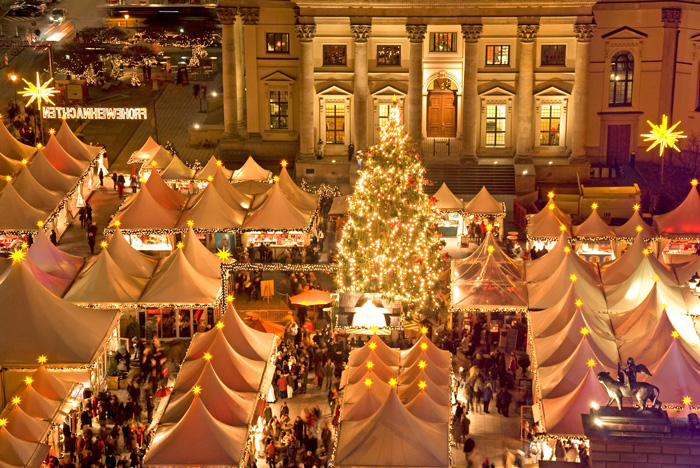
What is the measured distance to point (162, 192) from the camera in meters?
→ 64.9

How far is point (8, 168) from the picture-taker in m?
68.8

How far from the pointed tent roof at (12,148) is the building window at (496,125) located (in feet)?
75.3

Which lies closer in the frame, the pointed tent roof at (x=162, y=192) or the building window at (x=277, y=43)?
the pointed tent roof at (x=162, y=192)

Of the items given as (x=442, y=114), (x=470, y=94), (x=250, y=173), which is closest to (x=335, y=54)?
(x=442, y=114)

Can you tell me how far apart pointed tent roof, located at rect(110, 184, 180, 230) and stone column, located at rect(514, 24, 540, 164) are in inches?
775

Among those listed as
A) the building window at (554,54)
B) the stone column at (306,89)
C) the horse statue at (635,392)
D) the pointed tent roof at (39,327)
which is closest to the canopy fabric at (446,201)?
the stone column at (306,89)

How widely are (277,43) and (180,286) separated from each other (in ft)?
78.9

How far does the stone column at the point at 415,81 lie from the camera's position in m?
72.9

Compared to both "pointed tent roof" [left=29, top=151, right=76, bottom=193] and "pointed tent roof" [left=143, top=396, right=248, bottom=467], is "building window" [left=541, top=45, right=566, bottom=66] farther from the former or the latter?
"pointed tent roof" [left=143, top=396, right=248, bottom=467]

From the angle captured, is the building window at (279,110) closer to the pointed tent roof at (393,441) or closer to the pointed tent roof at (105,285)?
the pointed tent roof at (105,285)

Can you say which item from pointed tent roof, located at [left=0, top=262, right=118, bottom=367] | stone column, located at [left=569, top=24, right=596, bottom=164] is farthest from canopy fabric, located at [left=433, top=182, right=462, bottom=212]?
pointed tent roof, located at [left=0, top=262, right=118, bottom=367]

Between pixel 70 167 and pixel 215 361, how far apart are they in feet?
78.6

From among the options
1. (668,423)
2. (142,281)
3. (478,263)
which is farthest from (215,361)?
(668,423)

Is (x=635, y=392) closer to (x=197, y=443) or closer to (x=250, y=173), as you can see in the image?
(x=197, y=443)
